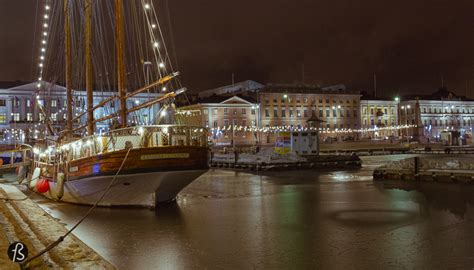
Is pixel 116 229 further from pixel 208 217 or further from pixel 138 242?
pixel 208 217

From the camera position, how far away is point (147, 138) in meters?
23.3

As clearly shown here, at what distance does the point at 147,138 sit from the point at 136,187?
2.38 m

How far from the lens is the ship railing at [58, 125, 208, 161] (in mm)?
23266

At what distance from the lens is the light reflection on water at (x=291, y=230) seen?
13148 mm

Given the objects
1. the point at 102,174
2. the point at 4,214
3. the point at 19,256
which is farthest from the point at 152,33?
the point at 19,256

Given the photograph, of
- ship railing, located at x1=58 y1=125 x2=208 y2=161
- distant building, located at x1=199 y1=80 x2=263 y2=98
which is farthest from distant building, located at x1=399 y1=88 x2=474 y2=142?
ship railing, located at x1=58 y1=125 x2=208 y2=161

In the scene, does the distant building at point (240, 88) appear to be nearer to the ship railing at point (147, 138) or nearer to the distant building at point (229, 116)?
the distant building at point (229, 116)

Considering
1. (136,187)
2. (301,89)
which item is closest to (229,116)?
(301,89)

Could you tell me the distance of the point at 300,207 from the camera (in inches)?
917

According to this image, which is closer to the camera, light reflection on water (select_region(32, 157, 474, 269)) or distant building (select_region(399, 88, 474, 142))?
light reflection on water (select_region(32, 157, 474, 269))

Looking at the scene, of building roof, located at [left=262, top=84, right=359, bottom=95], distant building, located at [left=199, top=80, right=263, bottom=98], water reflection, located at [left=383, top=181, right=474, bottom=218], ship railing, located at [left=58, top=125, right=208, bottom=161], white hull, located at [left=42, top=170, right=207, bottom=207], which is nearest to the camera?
water reflection, located at [left=383, top=181, right=474, bottom=218]

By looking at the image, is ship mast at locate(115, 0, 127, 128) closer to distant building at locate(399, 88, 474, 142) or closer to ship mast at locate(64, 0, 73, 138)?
ship mast at locate(64, 0, 73, 138)

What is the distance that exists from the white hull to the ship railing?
4.54 ft

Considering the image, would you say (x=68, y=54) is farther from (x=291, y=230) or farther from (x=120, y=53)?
(x=291, y=230)
